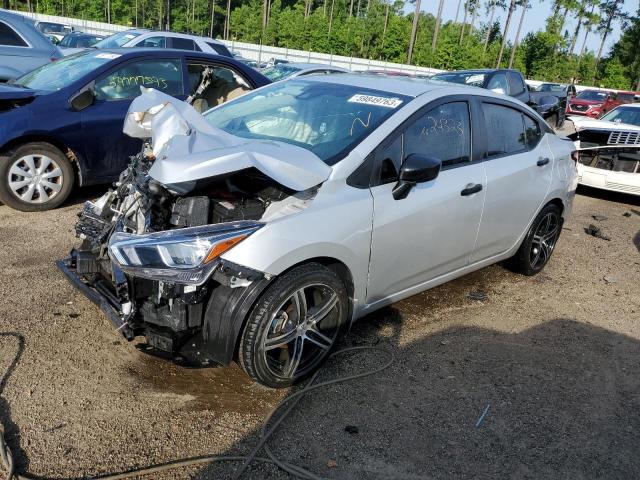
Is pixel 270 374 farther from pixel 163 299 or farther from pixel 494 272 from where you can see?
pixel 494 272

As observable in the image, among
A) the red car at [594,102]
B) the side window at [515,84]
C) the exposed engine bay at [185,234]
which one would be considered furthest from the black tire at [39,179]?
the red car at [594,102]

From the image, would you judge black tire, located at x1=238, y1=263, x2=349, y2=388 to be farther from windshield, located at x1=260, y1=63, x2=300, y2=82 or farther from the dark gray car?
windshield, located at x1=260, y1=63, x2=300, y2=82

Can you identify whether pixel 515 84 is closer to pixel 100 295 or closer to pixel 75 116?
pixel 75 116

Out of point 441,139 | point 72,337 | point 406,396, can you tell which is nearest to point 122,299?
point 72,337

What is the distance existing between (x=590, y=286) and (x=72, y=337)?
4.58 m

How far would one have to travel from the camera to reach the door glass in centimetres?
684

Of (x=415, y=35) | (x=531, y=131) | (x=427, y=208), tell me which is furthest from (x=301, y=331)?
(x=415, y=35)

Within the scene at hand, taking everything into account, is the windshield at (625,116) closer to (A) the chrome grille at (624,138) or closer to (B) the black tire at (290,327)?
(A) the chrome grille at (624,138)

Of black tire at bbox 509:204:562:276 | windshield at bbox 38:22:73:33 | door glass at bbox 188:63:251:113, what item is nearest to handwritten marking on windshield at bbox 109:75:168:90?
door glass at bbox 188:63:251:113

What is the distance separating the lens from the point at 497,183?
437 cm

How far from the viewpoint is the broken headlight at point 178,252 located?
9.21 feet

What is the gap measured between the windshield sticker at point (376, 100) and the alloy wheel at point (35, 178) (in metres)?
3.51

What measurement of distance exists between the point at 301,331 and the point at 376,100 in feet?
5.38

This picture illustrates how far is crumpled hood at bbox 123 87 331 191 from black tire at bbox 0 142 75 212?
2.55m
